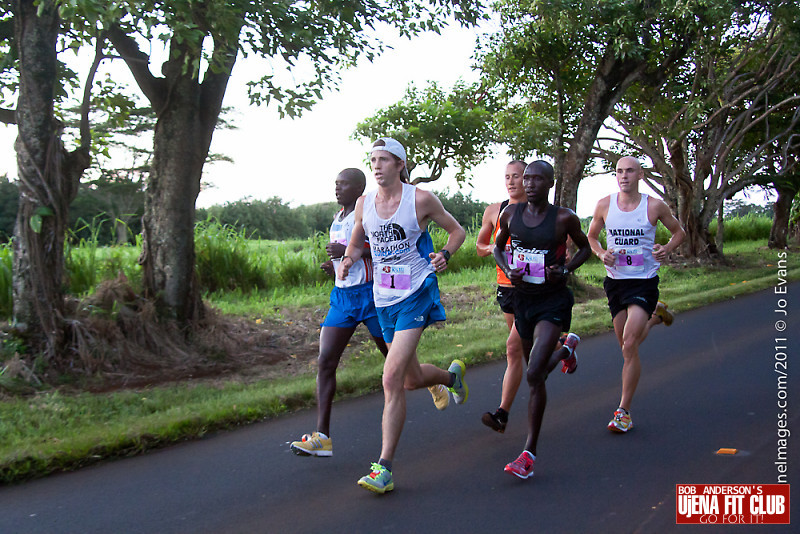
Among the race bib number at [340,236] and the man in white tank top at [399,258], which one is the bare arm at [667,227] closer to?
the man in white tank top at [399,258]

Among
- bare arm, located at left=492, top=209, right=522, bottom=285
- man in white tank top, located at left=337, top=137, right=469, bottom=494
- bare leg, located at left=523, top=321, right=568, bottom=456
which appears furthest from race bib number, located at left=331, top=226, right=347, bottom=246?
bare leg, located at left=523, top=321, right=568, bottom=456

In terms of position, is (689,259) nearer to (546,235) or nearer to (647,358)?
(647,358)

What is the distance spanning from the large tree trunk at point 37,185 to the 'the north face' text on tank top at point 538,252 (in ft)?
15.5

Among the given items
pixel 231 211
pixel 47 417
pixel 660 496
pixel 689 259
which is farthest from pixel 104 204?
pixel 660 496

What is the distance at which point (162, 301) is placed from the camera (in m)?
8.28

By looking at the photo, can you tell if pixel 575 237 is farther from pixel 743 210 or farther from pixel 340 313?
pixel 743 210

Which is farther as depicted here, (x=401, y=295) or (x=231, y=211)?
(x=231, y=211)

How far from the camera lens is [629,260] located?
5.88 m

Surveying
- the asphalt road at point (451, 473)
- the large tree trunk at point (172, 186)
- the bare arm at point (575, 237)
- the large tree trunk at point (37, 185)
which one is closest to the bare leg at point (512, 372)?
the asphalt road at point (451, 473)

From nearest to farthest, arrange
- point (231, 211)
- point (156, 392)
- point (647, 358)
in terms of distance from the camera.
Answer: point (156, 392), point (647, 358), point (231, 211)

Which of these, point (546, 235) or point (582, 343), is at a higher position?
point (546, 235)

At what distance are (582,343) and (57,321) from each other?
614 cm

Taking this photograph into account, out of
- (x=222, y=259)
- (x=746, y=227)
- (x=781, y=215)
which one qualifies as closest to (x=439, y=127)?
(x=222, y=259)

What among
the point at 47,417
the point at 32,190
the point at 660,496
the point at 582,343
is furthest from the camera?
the point at 582,343
